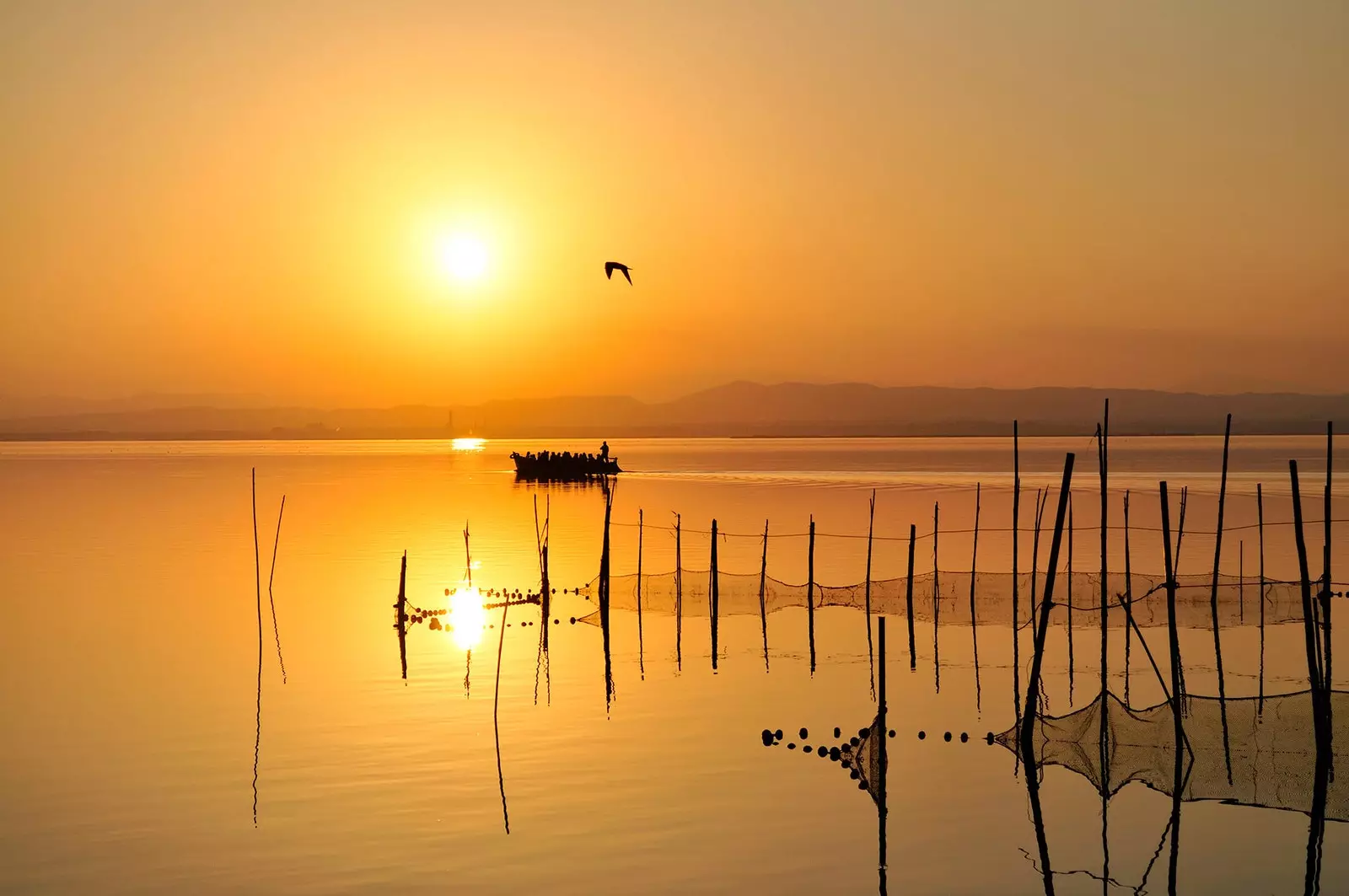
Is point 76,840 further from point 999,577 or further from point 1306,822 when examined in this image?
point 999,577

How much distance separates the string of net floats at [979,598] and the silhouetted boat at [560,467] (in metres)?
75.6

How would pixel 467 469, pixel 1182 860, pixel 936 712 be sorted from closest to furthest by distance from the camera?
1. pixel 1182 860
2. pixel 936 712
3. pixel 467 469

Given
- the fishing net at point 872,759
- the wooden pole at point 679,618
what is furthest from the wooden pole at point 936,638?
the fishing net at point 872,759

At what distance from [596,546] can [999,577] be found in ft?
65.9

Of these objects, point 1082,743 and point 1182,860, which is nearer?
point 1182,860

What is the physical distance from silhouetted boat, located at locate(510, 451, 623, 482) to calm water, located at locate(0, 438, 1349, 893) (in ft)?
214

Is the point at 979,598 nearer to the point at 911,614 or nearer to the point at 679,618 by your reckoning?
the point at 911,614

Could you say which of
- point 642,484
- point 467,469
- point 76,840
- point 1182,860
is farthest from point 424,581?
point 467,469

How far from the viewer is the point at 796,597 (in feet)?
105

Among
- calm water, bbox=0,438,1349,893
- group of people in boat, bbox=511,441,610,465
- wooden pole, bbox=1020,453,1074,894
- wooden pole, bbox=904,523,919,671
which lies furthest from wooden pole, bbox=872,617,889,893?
group of people in boat, bbox=511,441,610,465

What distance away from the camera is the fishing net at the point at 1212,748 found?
15.9m

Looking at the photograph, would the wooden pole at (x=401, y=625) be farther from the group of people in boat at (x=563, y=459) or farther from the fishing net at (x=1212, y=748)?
the group of people in boat at (x=563, y=459)

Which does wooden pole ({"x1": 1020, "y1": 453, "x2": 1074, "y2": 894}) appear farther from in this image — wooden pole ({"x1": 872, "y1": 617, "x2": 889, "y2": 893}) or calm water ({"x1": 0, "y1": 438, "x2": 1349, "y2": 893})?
wooden pole ({"x1": 872, "y1": 617, "x2": 889, "y2": 893})

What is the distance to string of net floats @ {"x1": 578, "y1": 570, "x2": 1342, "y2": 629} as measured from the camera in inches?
1144
